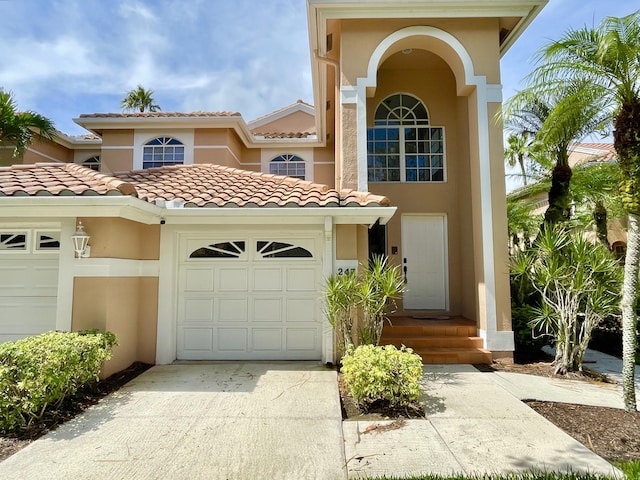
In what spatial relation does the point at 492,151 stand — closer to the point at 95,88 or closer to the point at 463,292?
the point at 463,292

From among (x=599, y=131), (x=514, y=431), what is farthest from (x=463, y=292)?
(x=514, y=431)

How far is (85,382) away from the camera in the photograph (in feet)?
21.3

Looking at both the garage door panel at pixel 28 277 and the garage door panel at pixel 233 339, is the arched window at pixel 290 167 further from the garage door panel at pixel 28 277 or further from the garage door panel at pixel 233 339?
the garage door panel at pixel 28 277

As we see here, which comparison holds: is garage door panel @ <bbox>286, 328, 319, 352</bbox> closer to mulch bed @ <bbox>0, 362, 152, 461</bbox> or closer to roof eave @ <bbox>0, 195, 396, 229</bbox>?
roof eave @ <bbox>0, 195, 396, 229</bbox>

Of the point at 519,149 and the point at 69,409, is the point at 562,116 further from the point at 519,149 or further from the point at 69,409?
the point at 69,409

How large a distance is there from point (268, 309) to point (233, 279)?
1080 mm

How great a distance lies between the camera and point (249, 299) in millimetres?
8789

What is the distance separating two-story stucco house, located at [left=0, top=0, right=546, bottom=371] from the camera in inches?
300

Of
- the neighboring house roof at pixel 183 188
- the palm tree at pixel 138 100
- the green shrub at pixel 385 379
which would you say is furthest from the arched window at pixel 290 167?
the palm tree at pixel 138 100

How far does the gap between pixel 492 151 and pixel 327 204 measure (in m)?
4.51

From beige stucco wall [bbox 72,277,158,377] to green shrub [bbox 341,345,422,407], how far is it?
480cm

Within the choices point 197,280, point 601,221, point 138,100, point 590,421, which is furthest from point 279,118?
point 590,421

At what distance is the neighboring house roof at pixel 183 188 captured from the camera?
712 cm

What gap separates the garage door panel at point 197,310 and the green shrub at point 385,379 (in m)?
4.00
